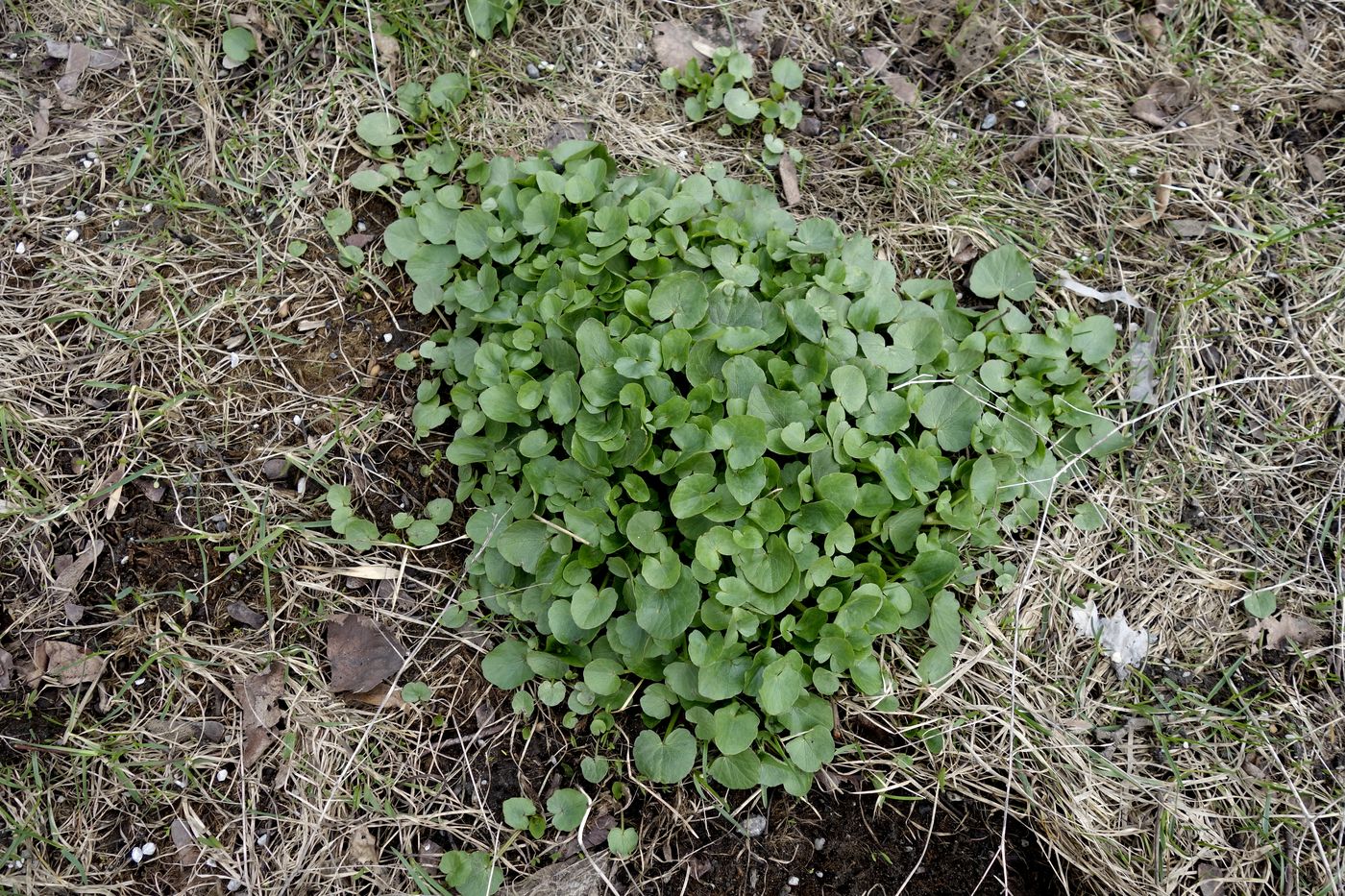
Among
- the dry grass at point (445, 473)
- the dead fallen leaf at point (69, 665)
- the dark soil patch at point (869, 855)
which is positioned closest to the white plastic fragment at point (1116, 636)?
the dry grass at point (445, 473)

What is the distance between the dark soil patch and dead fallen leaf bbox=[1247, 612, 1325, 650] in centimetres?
98

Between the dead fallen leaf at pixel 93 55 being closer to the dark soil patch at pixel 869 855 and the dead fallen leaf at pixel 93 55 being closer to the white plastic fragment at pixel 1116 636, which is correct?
the dark soil patch at pixel 869 855

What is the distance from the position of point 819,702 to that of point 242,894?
1.60 meters

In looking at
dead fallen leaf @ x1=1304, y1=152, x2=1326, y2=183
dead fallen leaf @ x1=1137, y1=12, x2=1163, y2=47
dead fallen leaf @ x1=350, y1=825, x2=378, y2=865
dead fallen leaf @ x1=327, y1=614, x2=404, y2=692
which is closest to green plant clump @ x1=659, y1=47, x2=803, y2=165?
dead fallen leaf @ x1=1137, y1=12, x2=1163, y2=47

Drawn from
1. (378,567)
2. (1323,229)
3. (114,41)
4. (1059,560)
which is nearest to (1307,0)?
(1323,229)

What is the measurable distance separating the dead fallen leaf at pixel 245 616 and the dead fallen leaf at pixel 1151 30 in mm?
3712

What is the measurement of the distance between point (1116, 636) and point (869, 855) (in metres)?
0.99

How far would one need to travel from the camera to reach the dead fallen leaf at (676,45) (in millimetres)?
3029

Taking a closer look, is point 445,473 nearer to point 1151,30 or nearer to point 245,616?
point 245,616

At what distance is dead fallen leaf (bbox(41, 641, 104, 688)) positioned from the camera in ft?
7.43

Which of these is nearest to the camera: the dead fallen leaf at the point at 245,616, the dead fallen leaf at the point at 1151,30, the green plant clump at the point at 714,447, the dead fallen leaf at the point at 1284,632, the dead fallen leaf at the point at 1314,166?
the green plant clump at the point at 714,447

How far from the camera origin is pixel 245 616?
2.34 metres

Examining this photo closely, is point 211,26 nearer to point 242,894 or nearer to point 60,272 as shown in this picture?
point 60,272

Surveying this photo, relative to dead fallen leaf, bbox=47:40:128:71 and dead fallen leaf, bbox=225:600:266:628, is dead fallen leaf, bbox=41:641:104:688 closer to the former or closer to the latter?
dead fallen leaf, bbox=225:600:266:628
